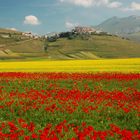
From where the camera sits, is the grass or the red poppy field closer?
the red poppy field

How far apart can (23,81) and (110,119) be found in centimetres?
1474

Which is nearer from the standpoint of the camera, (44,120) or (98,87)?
(44,120)

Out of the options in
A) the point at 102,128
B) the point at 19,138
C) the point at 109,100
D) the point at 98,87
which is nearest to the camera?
the point at 19,138

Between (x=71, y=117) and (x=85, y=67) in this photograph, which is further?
(x=85, y=67)

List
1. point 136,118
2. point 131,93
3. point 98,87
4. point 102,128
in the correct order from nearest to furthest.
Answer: point 102,128 → point 136,118 → point 131,93 → point 98,87

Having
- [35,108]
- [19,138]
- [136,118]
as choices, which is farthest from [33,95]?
[19,138]

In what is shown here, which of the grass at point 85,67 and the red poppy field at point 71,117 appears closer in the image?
the red poppy field at point 71,117

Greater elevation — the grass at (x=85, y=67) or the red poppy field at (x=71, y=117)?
the grass at (x=85, y=67)

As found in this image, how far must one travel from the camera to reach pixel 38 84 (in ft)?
88.8

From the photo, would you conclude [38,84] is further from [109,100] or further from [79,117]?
[79,117]

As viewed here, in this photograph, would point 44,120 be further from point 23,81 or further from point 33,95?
point 23,81

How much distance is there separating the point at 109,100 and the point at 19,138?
835 centimetres

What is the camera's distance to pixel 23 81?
28.6 m

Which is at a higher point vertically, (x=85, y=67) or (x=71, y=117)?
(x=85, y=67)
